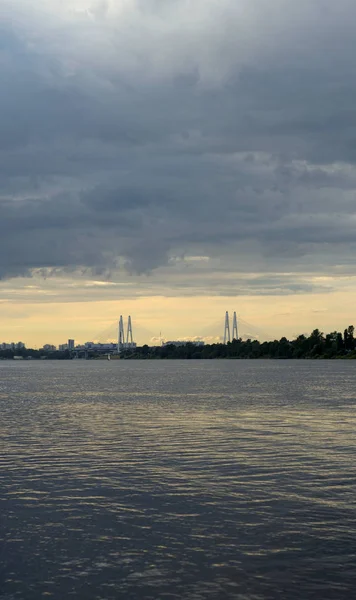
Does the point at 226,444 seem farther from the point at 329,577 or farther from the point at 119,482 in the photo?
the point at 329,577

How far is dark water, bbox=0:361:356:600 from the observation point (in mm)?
21328

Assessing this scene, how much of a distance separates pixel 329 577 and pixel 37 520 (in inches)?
487

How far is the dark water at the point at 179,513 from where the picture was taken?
21328 mm

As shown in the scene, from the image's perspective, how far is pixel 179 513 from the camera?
29281mm

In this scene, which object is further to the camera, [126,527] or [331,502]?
[331,502]

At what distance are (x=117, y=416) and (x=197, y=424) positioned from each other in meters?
12.4

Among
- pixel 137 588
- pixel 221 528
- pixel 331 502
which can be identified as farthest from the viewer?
pixel 331 502

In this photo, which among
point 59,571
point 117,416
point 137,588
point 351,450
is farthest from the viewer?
point 117,416

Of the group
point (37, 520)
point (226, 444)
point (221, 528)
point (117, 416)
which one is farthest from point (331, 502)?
point (117, 416)

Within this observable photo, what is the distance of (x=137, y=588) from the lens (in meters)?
20.8

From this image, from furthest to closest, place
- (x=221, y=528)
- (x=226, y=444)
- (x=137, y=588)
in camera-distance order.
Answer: (x=226, y=444), (x=221, y=528), (x=137, y=588)

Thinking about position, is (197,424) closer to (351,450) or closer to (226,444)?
(226,444)

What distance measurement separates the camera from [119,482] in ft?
117

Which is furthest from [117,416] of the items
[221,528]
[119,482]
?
[221,528]
